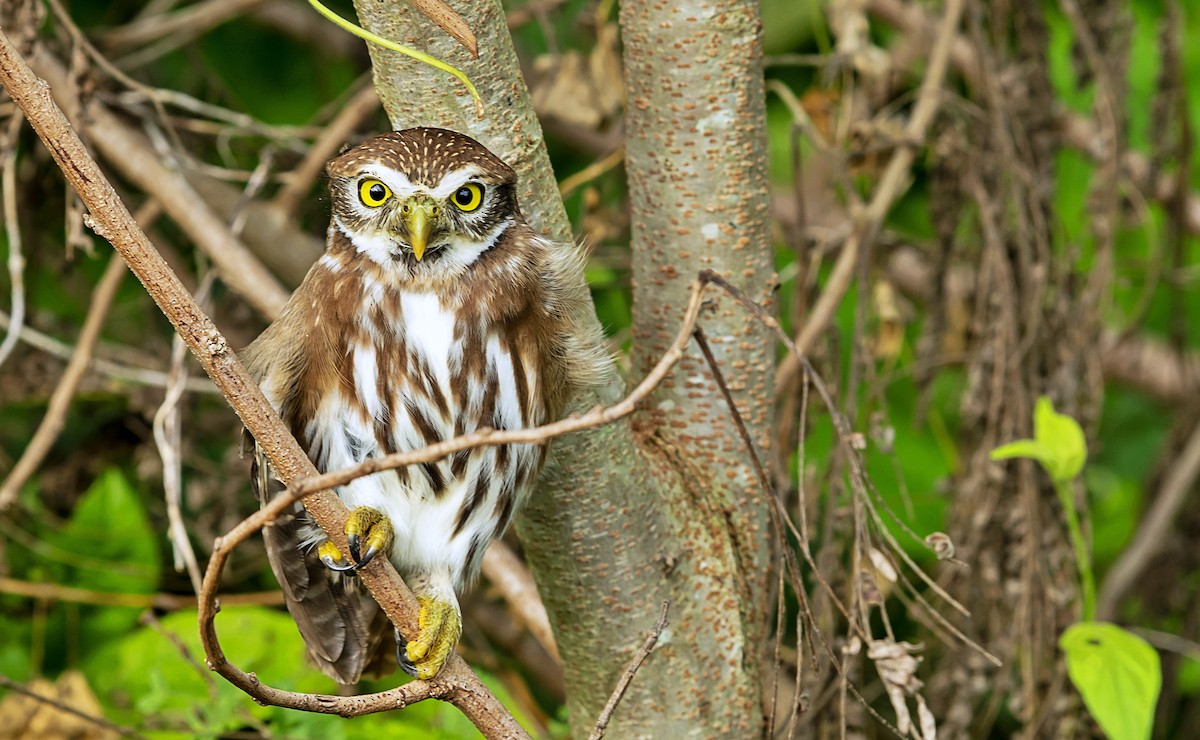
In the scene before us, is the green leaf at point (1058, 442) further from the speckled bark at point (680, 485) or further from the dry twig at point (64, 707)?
the dry twig at point (64, 707)

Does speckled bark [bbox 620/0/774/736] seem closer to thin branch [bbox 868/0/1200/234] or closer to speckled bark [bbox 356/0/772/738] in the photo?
speckled bark [bbox 356/0/772/738]

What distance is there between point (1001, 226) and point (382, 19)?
→ 55.1 inches

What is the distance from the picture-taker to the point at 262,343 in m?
1.66

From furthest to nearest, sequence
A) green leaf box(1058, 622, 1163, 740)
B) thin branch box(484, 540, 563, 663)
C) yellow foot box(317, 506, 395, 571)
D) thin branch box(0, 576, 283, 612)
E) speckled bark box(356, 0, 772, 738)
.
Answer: thin branch box(0, 576, 283, 612) < thin branch box(484, 540, 563, 663) < green leaf box(1058, 622, 1163, 740) < speckled bark box(356, 0, 772, 738) < yellow foot box(317, 506, 395, 571)

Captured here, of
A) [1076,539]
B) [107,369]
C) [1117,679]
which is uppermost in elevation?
[107,369]

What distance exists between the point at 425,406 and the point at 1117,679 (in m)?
1.12

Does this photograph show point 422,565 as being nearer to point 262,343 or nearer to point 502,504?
point 502,504

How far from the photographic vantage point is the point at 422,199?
1534mm

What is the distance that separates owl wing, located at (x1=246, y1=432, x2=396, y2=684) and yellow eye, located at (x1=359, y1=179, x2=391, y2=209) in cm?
40

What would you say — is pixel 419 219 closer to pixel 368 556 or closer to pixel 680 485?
pixel 368 556

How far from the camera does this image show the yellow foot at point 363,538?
4.63 feet

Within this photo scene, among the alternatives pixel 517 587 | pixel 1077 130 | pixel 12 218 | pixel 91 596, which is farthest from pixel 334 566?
pixel 1077 130

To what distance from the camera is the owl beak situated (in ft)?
5.01

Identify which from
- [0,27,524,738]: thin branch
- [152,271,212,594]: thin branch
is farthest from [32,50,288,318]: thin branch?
[0,27,524,738]: thin branch
